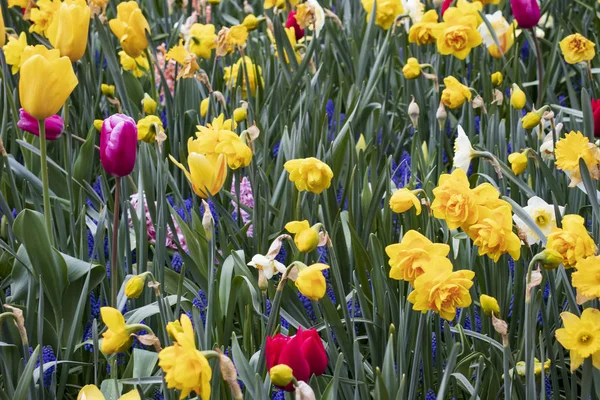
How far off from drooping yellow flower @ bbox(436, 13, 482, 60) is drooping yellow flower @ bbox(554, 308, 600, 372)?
1.05 meters

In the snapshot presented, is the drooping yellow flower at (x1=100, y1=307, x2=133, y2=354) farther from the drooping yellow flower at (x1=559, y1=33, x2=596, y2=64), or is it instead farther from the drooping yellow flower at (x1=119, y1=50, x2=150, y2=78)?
the drooping yellow flower at (x1=119, y1=50, x2=150, y2=78)

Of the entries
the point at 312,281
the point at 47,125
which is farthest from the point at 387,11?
the point at 312,281

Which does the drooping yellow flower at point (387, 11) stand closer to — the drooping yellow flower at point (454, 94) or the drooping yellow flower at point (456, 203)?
the drooping yellow flower at point (454, 94)

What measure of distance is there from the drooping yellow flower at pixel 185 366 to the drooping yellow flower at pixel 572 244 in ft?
1.46

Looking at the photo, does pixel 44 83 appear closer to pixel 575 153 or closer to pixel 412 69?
pixel 575 153

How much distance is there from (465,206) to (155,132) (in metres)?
0.77

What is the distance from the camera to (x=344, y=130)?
1.68 metres

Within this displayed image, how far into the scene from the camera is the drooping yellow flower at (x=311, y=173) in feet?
3.77

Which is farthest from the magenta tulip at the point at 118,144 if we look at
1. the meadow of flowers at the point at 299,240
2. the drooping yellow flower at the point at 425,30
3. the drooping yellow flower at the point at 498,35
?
the drooping yellow flower at the point at 498,35

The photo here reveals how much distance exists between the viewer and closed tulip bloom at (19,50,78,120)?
1202 millimetres

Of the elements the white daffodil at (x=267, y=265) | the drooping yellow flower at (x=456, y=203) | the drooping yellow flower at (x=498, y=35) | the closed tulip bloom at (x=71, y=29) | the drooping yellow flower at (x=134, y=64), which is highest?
the closed tulip bloom at (x=71, y=29)

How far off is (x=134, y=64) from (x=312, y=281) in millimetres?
1577

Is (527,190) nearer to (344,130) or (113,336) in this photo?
(344,130)

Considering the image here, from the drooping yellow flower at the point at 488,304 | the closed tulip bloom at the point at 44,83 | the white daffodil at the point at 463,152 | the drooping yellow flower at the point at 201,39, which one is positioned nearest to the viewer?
the drooping yellow flower at the point at 488,304
